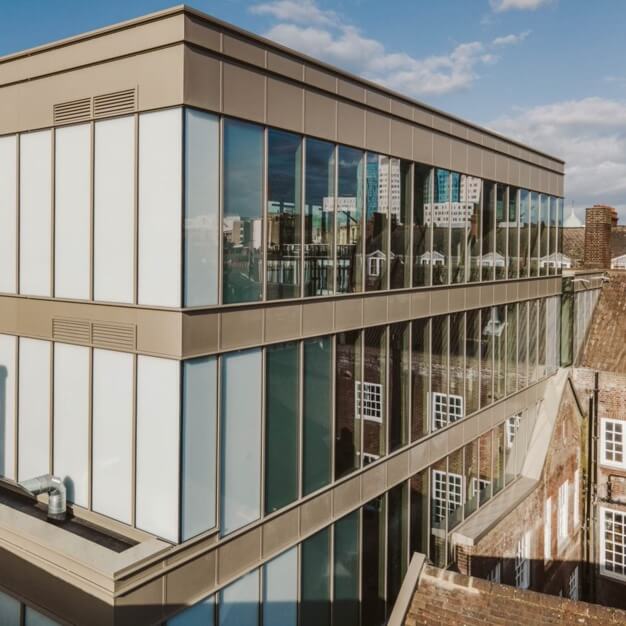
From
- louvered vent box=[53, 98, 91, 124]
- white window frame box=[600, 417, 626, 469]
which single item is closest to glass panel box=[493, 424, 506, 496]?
white window frame box=[600, 417, 626, 469]

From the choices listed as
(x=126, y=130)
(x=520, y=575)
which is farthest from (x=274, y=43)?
(x=520, y=575)

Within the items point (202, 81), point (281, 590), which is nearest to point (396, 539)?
point (281, 590)

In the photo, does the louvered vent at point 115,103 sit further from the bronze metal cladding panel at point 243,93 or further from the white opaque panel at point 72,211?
the bronze metal cladding panel at point 243,93

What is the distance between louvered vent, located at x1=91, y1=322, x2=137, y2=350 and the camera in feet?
33.3

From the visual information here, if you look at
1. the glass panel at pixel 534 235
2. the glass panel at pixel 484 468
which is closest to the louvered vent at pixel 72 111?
the glass panel at pixel 484 468

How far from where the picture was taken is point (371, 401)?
14352mm

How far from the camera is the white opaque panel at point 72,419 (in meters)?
10.9

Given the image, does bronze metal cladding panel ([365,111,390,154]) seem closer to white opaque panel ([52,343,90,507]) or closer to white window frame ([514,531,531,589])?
white opaque panel ([52,343,90,507])

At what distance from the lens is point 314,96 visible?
11.9 m

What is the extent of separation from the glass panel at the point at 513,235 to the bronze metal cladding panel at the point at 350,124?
868cm

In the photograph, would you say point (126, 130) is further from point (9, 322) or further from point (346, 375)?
point (346, 375)

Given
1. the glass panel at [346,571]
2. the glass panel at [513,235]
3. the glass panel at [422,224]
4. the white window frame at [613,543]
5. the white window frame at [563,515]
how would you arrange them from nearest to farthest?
1. the glass panel at [346,571]
2. the glass panel at [422,224]
3. the glass panel at [513,235]
4. the white window frame at [563,515]
5. the white window frame at [613,543]

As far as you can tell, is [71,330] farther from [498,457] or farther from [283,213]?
[498,457]

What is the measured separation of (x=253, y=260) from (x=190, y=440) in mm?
3008
